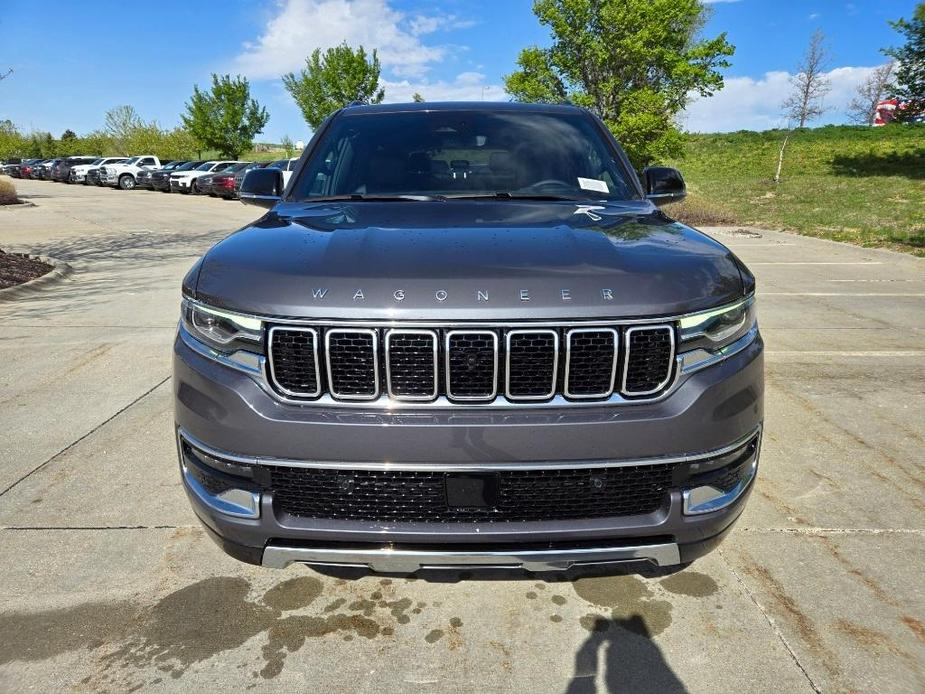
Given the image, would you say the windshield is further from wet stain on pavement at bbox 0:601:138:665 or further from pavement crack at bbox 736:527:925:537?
wet stain on pavement at bbox 0:601:138:665

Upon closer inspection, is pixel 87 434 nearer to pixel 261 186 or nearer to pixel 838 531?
pixel 261 186

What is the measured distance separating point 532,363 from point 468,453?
33 cm

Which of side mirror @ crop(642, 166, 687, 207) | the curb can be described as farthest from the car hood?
the curb

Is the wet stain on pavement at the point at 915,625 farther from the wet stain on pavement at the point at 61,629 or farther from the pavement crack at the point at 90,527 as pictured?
the pavement crack at the point at 90,527

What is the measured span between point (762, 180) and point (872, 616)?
3339cm

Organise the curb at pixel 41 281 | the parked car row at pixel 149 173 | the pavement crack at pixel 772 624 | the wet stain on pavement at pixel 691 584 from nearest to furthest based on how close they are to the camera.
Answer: the pavement crack at pixel 772 624
the wet stain on pavement at pixel 691 584
the curb at pixel 41 281
the parked car row at pixel 149 173

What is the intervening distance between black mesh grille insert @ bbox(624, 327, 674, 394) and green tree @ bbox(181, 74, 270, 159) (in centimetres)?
4927

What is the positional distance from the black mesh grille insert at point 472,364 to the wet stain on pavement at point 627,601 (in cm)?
106

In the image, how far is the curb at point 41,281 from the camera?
8.02m

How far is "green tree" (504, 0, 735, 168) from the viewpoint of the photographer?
760 inches

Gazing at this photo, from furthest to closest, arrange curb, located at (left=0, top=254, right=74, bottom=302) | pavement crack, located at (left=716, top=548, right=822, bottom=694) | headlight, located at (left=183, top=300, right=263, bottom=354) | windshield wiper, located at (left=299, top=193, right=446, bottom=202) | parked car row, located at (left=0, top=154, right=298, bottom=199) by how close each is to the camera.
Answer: parked car row, located at (left=0, top=154, right=298, bottom=199)
curb, located at (left=0, top=254, right=74, bottom=302)
windshield wiper, located at (left=299, top=193, right=446, bottom=202)
pavement crack, located at (left=716, top=548, right=822, bottom=694)
headlight, located at (left=183, top=300, right=263, bottom=354)

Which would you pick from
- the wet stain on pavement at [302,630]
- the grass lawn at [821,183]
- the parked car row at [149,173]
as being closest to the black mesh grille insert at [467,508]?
the wet stain on pavement at [302,630]

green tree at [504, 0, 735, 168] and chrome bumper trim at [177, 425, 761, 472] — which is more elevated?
green tree at [504, 0, 735, 168]

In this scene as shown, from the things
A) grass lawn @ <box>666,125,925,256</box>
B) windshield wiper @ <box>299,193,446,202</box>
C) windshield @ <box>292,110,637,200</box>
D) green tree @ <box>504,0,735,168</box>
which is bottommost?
grass lawn @ <box>666,125,925,256</box>
